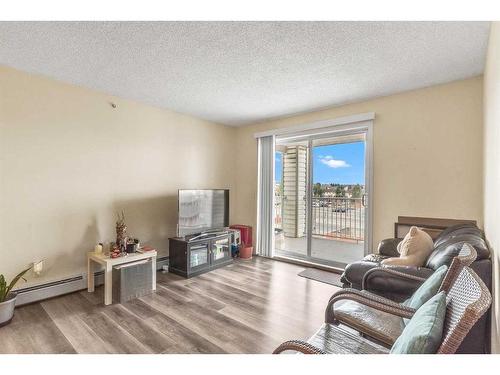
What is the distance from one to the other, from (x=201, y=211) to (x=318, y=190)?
1967 millimetres

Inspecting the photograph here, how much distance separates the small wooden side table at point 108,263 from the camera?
2727mm

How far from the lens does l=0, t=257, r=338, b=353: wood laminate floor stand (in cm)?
202

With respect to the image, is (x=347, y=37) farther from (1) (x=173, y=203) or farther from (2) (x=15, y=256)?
(2) (x=15, y=256)

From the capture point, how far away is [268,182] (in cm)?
463

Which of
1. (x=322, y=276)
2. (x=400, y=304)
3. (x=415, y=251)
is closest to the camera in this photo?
(x=400, y=304)

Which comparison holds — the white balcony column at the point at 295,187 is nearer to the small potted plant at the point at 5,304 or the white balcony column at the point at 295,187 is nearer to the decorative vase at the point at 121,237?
the decorative vase at the point at 121,237

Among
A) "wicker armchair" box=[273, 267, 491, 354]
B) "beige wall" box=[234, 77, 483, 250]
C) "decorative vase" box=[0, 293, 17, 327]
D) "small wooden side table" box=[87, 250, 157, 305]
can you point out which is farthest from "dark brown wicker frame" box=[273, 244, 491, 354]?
"decorative vase" box=[0, 293, 17, 327]

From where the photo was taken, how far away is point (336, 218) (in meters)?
4.84

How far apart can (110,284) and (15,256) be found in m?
1.01

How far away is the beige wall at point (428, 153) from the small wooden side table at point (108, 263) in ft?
9.81

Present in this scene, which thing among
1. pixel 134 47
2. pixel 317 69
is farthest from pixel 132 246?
pixel 317 69

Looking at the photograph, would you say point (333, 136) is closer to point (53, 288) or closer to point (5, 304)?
point (53, 288)

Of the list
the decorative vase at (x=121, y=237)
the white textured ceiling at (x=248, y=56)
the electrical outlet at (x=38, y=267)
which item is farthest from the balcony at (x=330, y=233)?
the electrical outlet at (x=38, y=267)

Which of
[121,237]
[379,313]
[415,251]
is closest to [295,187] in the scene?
[415,251]
